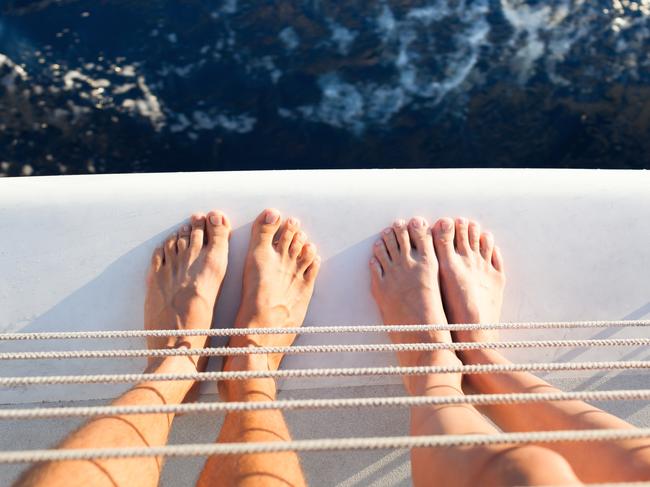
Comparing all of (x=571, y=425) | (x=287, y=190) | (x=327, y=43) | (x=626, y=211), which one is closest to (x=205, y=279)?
(x=287, y=190)

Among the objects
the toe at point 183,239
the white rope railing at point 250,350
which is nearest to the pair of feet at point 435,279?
the white rope railing at point 250,350

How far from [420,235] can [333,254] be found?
191 millimetres

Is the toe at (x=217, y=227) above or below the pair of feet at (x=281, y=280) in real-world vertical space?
above

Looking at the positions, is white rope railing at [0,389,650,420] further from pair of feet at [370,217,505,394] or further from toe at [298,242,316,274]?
toe at [298,242,316,274]

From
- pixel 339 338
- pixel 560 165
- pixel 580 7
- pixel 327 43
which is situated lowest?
pixel 339 338

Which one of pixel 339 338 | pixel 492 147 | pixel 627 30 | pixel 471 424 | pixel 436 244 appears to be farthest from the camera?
pixel 627 30

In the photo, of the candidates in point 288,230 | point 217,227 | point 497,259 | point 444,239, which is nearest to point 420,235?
point 444,239

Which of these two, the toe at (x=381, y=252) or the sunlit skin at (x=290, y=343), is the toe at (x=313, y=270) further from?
Result: the toe at (x=381, y=252)

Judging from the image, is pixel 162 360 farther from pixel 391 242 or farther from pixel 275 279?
pixel 391 242

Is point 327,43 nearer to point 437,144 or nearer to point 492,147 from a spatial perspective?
point 437,144

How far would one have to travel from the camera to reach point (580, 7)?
6.27 ft

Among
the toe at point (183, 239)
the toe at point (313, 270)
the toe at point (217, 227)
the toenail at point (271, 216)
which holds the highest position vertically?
the toenail at point (271, 216)

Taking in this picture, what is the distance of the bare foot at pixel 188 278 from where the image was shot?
1144mm

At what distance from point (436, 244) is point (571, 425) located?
45 centimetres
